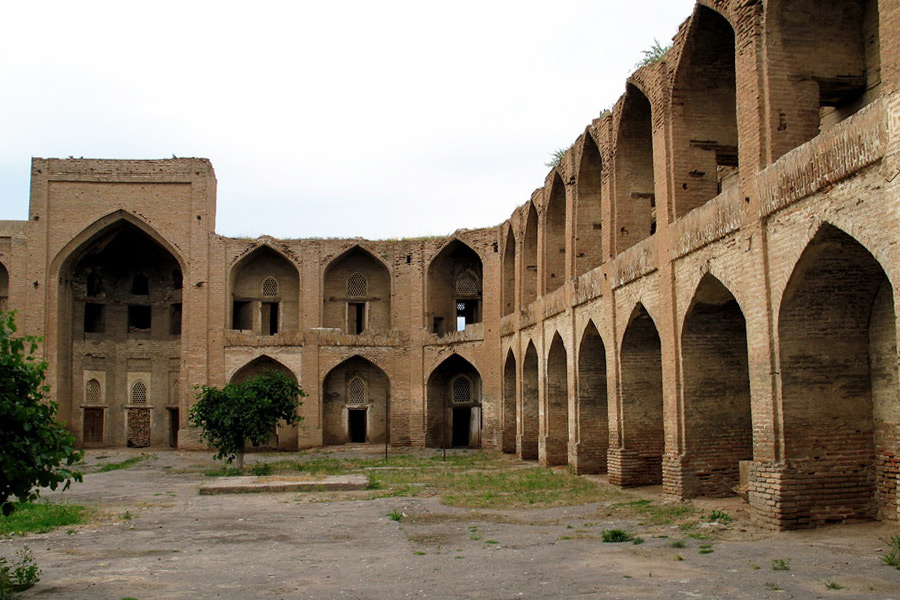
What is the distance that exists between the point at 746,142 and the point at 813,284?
218 cm

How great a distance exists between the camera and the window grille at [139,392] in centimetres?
3186

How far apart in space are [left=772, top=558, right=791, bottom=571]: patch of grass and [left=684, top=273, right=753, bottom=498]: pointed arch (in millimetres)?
5081

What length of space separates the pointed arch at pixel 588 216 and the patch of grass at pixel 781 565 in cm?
1153

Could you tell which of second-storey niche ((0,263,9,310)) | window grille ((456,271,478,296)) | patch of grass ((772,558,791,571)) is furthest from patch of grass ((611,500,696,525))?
second-storey niche ((0,263,9,310))

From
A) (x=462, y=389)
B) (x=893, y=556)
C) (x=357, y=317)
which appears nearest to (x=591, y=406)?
(x=893, y=556)

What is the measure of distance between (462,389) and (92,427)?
539 inches

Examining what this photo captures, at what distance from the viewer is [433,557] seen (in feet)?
30.3

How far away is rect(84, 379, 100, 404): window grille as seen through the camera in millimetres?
31266

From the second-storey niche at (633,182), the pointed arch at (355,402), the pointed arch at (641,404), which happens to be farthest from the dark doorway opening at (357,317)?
the pointed arch at (641,404)

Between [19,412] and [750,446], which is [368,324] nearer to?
[750,446]

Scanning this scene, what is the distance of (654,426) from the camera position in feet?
52.6

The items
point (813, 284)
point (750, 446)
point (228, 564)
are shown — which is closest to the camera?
point (228, 564)

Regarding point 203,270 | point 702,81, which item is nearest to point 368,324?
point 203,270

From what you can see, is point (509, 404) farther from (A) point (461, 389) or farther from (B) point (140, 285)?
(B) point (140, 285)
